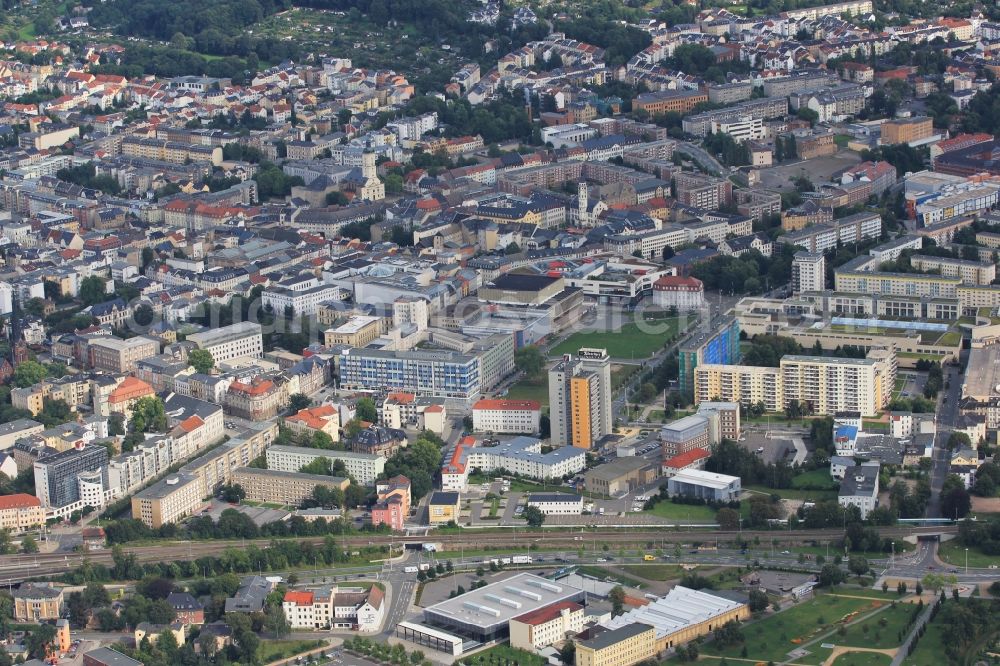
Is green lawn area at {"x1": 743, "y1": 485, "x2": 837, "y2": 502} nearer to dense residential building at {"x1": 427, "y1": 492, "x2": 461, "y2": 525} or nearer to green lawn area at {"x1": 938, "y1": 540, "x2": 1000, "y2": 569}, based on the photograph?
green lawn area at {"x1": 938, "y1": 540, "x2": 1000, "y2": 569}

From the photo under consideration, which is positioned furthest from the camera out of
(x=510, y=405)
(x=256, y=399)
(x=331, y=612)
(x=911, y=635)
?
(x=256, y=399)

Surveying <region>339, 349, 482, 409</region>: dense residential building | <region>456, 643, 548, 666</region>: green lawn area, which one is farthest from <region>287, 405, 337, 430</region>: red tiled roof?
<region>456, 643, 548, 666</region>: green lawn area

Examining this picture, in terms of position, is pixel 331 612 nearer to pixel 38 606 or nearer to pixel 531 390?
pixel 38 606

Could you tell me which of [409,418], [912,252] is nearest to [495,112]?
[912,252]

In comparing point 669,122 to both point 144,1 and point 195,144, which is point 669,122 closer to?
point 195,144

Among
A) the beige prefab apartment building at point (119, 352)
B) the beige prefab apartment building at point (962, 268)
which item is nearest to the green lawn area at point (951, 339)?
the beige prefab apartment building at point (962, 268)

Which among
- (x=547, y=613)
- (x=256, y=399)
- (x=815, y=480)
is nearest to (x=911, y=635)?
(x=547, y=613)
